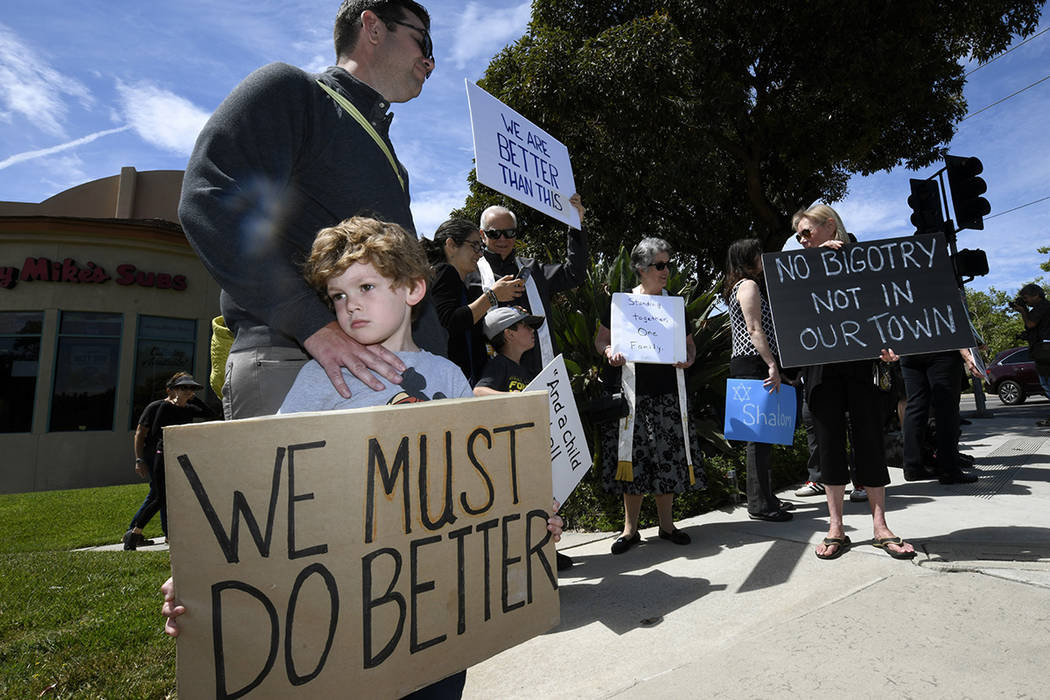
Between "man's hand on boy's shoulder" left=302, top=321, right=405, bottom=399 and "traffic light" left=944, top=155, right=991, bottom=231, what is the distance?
7225mm

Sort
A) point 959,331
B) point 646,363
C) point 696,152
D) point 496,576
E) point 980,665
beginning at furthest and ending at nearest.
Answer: point 696,152 < point 646,363 < point 959,331 < point 980,665 < point 496,576

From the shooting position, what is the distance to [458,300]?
10.6 ft

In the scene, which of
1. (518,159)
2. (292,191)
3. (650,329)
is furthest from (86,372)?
(292,191)

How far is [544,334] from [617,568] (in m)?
1.37

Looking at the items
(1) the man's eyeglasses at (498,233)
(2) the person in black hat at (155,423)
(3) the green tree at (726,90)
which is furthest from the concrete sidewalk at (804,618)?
(3) the green tree at (726,90)

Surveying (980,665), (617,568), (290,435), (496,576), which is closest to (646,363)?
(617,568)

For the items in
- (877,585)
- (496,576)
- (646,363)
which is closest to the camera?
(496,576)

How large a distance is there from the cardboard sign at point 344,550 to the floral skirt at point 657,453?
→ 2415 mm

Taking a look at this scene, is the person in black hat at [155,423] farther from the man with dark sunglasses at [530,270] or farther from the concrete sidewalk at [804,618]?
the concrete sidewalk at [804,618]

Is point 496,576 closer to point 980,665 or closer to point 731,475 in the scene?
point 980,665

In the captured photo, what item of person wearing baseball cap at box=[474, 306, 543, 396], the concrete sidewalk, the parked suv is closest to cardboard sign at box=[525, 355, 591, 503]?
person wearing baseball cap at box=[474, 306, 543, 396]

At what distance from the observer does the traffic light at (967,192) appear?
21.3ft

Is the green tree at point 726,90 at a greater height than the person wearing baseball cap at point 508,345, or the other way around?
the green tree at point 726,90

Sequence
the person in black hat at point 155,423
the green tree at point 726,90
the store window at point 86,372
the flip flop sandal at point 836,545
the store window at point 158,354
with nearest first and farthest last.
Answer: the flip flop sandal at point 836,545, the person in black hat at point 155,423, the green tree at point 726,90, the store window at point 86,372, the store window at point 158,354
